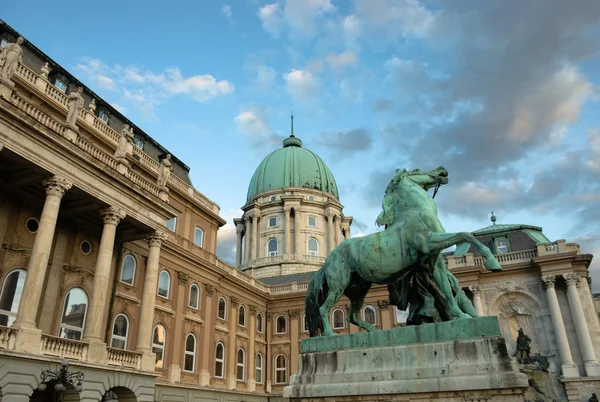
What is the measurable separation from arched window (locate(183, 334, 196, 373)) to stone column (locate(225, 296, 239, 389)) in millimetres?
4603

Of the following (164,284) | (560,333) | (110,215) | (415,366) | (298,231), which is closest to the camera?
(415,366)

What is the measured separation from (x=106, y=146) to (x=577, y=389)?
34.9 meters

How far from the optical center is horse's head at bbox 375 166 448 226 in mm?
9656

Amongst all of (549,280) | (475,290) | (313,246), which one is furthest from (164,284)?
(313,246)

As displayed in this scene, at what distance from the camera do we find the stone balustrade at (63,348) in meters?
17.3

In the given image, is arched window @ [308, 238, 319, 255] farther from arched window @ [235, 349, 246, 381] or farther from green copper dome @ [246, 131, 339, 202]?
arched window @ [235, 349, 246, 381]

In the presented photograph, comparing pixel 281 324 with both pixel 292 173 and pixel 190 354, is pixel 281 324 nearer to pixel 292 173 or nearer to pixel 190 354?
pixel 190 354

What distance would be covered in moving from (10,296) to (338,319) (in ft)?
97.0

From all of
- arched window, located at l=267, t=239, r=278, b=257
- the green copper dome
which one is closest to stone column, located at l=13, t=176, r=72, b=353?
arched window, located at l=267, t=239, r=278, b=257

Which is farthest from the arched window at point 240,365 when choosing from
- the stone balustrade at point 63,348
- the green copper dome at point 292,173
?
the green copper dome at point 292,173

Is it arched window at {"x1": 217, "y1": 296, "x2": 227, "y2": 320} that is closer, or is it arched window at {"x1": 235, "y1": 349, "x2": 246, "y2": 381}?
arched window at {"x1": 217, "y1": 296, "x2": 227, "y2": 320}

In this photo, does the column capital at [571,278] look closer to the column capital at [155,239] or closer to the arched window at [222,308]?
the arched window at [222,308]

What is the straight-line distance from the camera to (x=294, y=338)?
43.8 m

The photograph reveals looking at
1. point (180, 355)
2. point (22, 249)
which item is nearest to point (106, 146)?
point (22, 249)
